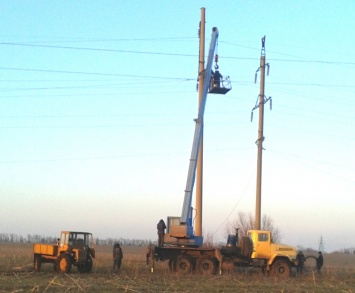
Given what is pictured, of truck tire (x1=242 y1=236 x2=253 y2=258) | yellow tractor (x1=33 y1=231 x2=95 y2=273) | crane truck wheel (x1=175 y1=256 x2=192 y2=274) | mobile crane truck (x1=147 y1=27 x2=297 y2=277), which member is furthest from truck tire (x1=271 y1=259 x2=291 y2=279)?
yellow tractor (x1=33 y1=231 x2=95 y2=273)

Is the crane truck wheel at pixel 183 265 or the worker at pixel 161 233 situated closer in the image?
the crane truck wheel at pixel 183 265

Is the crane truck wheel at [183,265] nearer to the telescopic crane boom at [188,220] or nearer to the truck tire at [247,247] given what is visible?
the telescopic crane boom at [188,220]

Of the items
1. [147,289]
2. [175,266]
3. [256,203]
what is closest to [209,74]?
[256,203]

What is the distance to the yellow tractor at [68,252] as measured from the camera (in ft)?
114

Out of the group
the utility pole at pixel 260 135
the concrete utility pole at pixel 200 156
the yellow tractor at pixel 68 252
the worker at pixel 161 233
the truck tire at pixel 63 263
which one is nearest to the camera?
the truck tire at pixel 63 263

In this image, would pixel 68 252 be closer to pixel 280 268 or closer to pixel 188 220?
pixel 188 220

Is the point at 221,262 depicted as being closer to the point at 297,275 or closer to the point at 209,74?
the point at 297,275

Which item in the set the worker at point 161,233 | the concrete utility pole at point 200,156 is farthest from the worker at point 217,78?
the worker at point 161,233

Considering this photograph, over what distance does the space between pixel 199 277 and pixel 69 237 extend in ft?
26.7

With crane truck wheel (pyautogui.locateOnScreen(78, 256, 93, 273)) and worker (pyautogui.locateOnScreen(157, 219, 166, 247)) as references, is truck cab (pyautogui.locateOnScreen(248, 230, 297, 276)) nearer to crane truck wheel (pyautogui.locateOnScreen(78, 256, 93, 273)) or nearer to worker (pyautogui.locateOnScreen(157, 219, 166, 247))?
worker (pyautogui.locateOnScreen(157, 219, 166, 247))

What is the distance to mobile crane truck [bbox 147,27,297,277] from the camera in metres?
35.2

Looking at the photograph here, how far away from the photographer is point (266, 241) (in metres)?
36.2

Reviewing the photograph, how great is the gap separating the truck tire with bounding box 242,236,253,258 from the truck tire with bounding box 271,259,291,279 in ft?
4.90

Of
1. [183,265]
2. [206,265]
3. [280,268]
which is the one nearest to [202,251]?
[206,265]
